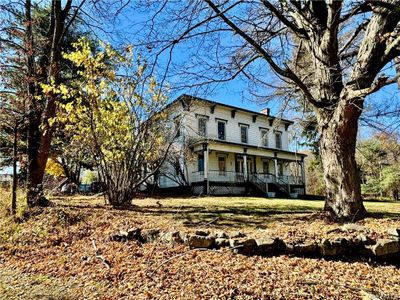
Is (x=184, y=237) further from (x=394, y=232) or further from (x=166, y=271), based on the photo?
(x=394, y=232)

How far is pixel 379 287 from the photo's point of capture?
3676mm

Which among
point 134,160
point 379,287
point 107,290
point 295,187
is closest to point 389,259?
point 379,287

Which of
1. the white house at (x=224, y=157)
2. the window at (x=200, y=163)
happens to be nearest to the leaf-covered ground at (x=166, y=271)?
the white house at (x=224, y=157)

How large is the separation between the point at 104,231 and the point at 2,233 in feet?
7.38

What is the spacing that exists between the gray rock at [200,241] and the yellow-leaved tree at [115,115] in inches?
172

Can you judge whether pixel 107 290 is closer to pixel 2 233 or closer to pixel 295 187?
pixel 2 233

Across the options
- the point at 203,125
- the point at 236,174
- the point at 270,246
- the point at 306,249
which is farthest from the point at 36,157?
the point at 236,174

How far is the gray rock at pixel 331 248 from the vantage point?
467cm

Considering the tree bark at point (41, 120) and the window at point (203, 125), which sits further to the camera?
the window at point (203, 125)

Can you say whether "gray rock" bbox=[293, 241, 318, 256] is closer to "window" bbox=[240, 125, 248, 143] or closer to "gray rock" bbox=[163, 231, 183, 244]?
"gray rock" bbox=[163, 231, 183, 244]

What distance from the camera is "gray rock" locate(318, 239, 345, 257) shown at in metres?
4.67

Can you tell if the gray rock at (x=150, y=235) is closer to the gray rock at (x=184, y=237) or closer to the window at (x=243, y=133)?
the gray rock at (x=184, y=237)

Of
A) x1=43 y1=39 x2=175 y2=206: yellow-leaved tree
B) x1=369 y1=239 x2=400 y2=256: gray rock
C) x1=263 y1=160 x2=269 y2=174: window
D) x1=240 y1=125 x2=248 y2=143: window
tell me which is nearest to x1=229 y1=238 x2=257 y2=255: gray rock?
x1=369 y1=239 x2=400 y2=256: gray rock

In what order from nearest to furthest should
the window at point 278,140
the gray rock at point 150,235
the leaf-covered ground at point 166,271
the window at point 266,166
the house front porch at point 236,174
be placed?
the leaf-covered ground at point 166,271 → the gray rock at point 150,235 → the house front porch at point 236,174 → the window at point 266,166 → the window at point 278,140
